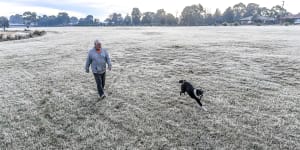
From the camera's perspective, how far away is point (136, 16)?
132m

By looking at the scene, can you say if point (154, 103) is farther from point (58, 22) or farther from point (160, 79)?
point (58, 22)

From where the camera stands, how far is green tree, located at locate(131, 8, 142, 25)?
130750mm

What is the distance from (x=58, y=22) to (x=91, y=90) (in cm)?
17989

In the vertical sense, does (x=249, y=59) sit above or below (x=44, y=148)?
above

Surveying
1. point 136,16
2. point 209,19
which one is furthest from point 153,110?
point 136,16

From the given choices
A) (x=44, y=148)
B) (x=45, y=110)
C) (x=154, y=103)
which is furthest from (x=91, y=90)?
(x=44, y=148)

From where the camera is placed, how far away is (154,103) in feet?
27.5

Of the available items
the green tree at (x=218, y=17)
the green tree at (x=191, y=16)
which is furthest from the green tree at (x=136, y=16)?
the green tree at (x=218, y=17)

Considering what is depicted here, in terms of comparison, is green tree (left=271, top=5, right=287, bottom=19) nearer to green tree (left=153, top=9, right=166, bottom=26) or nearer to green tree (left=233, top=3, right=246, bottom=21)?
green tree (left=233, top=3, right=246, bottom=21)

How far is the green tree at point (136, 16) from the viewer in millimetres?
130750

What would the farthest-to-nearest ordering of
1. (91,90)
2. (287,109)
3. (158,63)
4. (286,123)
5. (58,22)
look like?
(58,22) < (158,63) < (91,90) < (287,109) < (286,123)

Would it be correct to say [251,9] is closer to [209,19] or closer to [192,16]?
[209,19]

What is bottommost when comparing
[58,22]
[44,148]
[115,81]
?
[44,148]

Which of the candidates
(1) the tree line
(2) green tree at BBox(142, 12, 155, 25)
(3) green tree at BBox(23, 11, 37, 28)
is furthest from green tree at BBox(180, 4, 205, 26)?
(3) green tree at BBox(23, 11, 37, 28)
